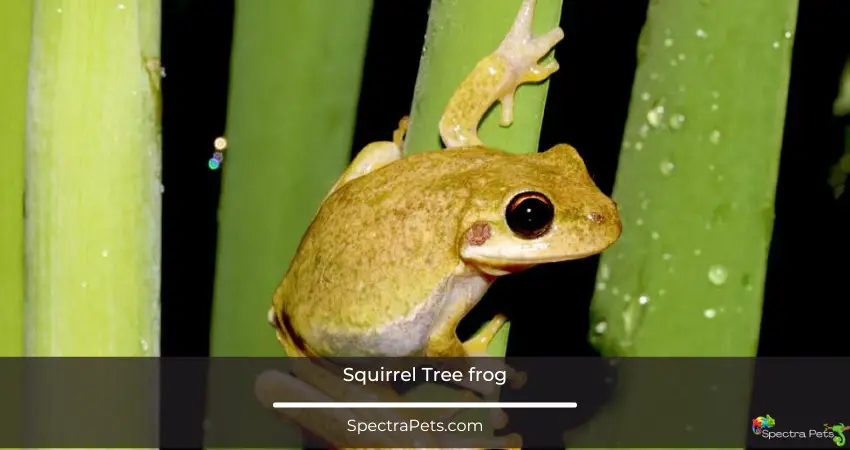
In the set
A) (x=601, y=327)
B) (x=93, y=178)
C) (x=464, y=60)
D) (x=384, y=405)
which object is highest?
(x=464, y=60)

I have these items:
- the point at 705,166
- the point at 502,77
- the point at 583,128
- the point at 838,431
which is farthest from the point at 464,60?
the point at 838,431

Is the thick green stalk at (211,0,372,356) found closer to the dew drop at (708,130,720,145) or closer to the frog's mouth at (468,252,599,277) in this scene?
the frog's mouth at (468,252,599,277)

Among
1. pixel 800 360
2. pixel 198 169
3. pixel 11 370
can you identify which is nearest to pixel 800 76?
pixel 800 360

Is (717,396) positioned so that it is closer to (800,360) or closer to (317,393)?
(800,360)

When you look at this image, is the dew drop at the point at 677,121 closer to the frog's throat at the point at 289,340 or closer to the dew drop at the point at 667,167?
the dew drop at the point at 667,167

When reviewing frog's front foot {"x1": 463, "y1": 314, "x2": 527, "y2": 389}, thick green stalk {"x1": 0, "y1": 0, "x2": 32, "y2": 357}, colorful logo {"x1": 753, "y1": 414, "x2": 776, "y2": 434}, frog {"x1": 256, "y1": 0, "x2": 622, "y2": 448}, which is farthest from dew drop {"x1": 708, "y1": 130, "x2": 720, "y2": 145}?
thick green stalk {"x1": 0, "y1": 0, "x2": 32, "y2": 357}

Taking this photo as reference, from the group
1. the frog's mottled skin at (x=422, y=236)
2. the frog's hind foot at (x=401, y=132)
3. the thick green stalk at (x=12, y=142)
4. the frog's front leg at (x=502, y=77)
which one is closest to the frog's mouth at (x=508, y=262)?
the frog's mottled skin at (x=422, y=236)

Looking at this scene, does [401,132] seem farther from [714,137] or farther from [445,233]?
[714,137]
